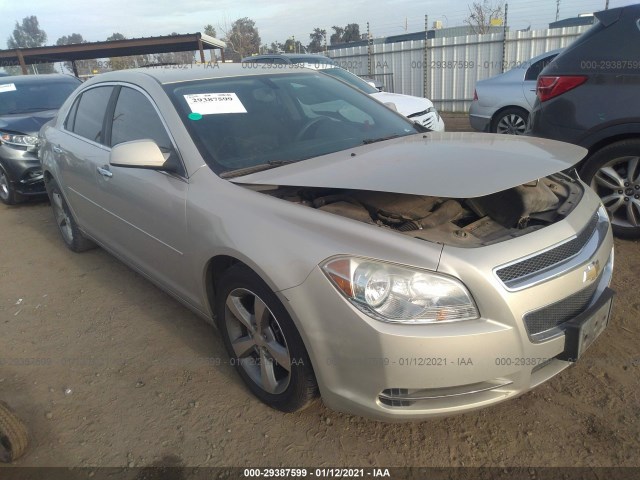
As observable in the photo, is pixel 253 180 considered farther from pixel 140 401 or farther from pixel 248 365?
pixel 140 401

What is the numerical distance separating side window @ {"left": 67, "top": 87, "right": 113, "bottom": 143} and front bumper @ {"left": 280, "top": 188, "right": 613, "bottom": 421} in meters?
2.43

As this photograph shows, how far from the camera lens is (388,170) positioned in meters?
2.19

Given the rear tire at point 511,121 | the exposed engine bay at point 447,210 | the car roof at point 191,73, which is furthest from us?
the rear tire at point 511,121

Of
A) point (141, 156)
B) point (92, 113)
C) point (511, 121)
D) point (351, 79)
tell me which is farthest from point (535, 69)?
point (141, 156)

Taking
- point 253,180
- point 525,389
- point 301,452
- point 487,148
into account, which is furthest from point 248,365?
point 487,148

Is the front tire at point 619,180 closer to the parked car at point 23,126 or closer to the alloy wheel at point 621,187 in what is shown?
the alloy wheel at point 621,187

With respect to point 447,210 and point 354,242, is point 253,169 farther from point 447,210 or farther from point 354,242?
point 447,210

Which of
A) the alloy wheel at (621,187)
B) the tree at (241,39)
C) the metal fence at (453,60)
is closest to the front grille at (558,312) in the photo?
the alloy wheel at (621,187)

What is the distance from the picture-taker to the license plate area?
1897 millimetres

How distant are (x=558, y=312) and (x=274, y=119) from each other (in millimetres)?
1910

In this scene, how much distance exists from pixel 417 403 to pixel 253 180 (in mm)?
1252

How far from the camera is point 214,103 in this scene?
9.26ft

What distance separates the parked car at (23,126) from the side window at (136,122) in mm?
3628

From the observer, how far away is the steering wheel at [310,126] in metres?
2.91
